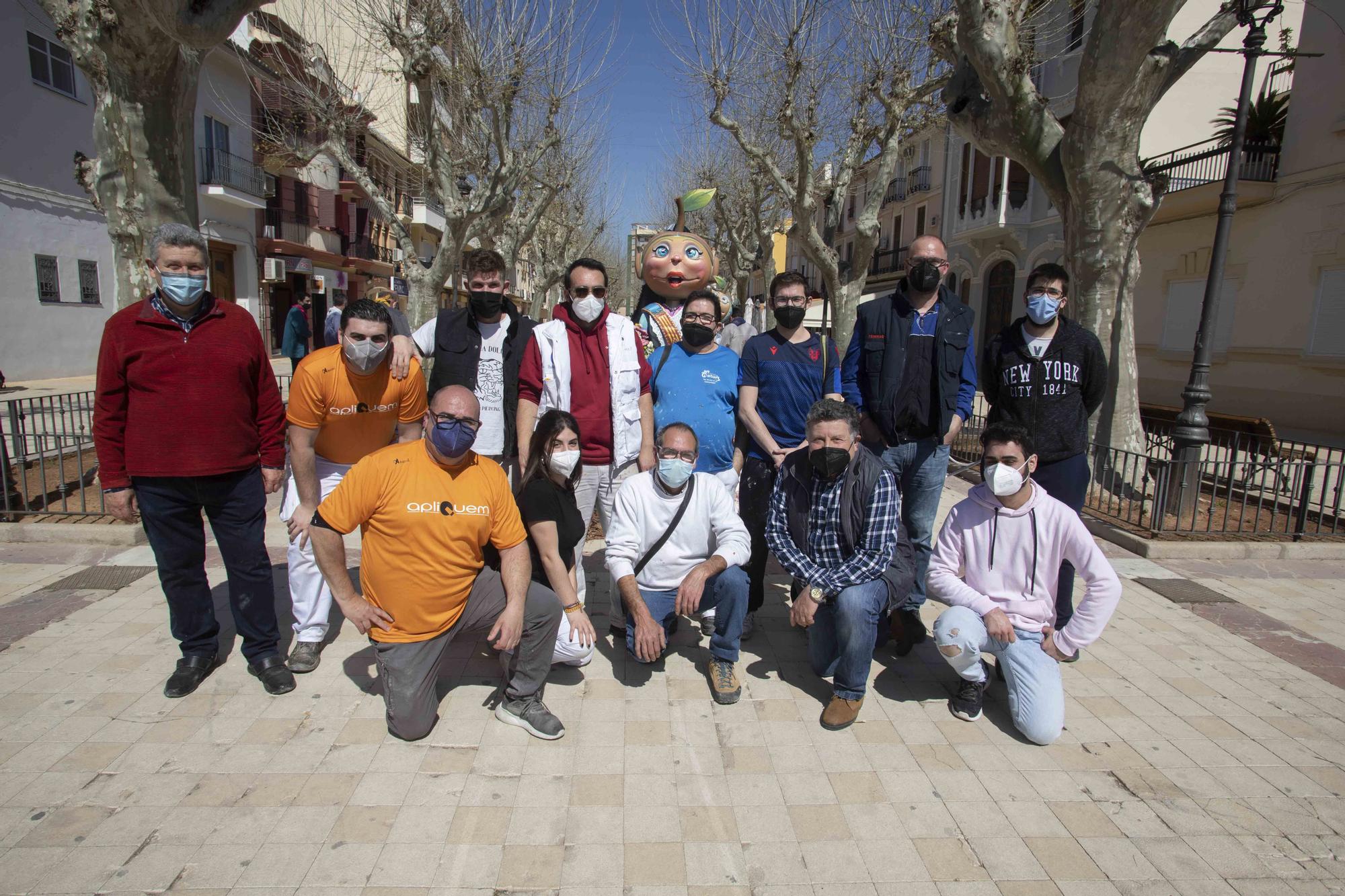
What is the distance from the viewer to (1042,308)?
12.7 feet

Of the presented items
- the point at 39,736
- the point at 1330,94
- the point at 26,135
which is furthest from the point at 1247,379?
the point at 26,135

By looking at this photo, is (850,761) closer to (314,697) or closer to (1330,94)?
(314,697)

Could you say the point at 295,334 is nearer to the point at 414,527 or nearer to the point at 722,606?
the point at 414,527

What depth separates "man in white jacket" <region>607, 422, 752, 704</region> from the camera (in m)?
3.41

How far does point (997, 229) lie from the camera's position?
67.5 ft

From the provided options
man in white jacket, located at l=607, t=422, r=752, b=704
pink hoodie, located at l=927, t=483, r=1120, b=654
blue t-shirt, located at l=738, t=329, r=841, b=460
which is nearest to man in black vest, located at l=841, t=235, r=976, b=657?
blue t-shirt, located at l=738, t=329, r=841, b=460

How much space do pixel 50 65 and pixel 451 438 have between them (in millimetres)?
18991

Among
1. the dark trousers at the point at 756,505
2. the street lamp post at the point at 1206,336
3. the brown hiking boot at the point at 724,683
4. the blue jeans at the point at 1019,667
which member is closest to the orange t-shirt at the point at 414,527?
the brown hiking boot at the point at 724,683

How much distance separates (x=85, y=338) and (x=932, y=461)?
19.9m

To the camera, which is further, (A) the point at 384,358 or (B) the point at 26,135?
(B) the point at 26,135

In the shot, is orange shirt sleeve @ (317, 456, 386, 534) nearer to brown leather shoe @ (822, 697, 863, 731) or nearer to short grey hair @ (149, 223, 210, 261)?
short grey hair @ (149, 223, 210, 261)

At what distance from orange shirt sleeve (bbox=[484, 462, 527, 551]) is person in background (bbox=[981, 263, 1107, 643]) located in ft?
8.63

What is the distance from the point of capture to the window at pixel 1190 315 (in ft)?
48.6

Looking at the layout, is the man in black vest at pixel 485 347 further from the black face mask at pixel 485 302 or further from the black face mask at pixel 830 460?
the black face mask at pixel 830 460
